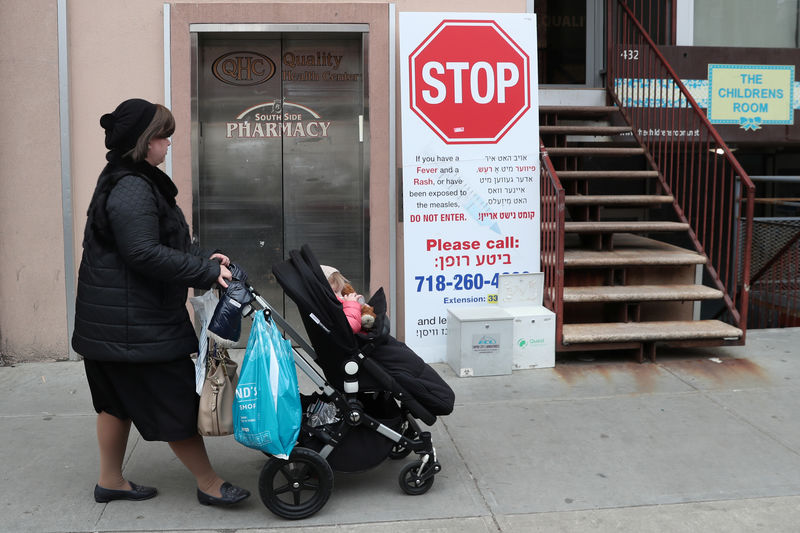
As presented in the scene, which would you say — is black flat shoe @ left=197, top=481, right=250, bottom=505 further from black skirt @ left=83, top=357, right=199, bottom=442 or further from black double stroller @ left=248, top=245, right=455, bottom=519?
black skirt @ left=83, top=357, right=199, bottom=442

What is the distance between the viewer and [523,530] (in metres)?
3.64

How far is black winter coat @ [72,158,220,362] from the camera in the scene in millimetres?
3465

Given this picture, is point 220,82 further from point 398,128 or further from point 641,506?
point 641,506

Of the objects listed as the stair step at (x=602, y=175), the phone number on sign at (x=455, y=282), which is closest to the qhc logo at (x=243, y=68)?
the phone number on sign at (x=455, y=282)

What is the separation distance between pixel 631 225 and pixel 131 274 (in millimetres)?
4519

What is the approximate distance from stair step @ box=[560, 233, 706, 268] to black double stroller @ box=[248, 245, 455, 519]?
2.88 meters

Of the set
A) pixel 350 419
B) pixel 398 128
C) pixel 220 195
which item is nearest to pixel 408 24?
pixel 398 128

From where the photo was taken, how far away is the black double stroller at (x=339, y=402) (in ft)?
12.1

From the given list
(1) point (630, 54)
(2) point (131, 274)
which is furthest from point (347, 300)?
(1) point (630, 54)

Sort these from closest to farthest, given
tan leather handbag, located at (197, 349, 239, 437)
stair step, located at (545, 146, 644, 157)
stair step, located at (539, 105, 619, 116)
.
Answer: tan leather handbag, located at (197, 349, 239, 437) → stair step, located at (545, 146, 644, 157) → stair step, located at (539, 105, 619, 116)

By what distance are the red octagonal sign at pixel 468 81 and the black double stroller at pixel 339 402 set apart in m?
2.79

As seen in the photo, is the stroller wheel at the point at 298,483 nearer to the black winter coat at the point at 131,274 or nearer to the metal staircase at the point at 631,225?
the black winter coat at the point at 131,274

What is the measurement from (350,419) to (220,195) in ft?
11.4

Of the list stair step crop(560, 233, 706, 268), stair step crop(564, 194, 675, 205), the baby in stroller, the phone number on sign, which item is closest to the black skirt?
the baby in stroller
